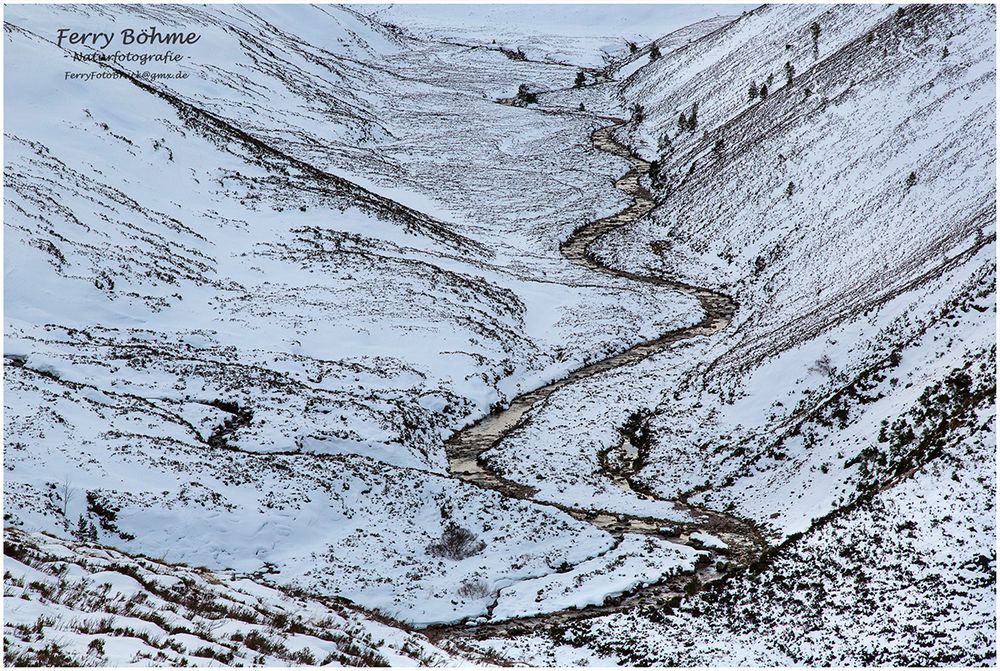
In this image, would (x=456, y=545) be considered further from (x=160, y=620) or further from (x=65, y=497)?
(x=65, y=497)

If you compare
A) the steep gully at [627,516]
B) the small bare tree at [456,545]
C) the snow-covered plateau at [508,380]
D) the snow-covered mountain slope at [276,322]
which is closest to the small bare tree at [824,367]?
the snow-covered plateau at [508,380]

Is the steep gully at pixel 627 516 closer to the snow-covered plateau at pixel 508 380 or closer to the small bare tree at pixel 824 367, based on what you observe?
the snow-covered plateau at pixel 508 380

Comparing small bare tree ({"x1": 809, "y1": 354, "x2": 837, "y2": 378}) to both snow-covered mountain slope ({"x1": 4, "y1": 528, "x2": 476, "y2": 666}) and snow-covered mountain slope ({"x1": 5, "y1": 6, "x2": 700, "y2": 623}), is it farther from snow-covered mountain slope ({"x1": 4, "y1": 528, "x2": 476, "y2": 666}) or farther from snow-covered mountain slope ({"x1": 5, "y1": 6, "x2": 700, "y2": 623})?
snow-covered mountain slope ({"x1": 4, "y1": 528, "x2": 476, "y2": 666})

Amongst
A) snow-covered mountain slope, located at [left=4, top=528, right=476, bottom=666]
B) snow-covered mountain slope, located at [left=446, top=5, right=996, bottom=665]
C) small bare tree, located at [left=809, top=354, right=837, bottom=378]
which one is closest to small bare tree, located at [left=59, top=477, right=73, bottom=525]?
snow-covered mountain slope, located at [left=4, top=528, right=476, bottom=666]

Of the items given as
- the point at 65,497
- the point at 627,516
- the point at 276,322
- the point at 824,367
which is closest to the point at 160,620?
the point at 65,497

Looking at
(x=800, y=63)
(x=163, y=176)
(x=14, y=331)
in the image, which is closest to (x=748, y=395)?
(x=14, y=331)
